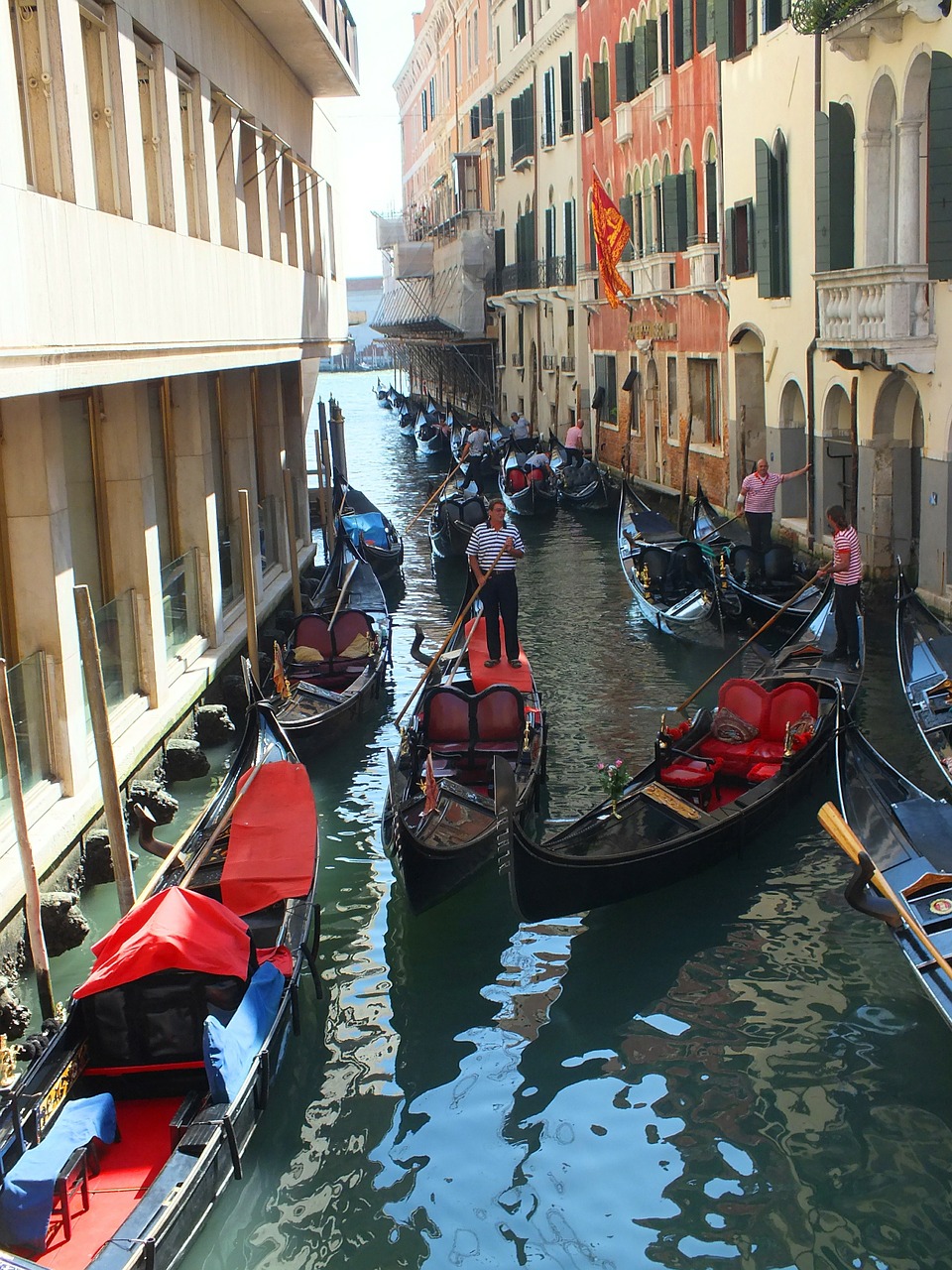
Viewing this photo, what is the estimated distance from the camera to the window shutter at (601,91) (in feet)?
63.1

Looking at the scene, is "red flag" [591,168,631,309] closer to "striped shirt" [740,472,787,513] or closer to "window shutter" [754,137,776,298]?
"window shutter" [754,137,776,298]

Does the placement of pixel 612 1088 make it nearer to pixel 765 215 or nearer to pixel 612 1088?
pixel 612 1088

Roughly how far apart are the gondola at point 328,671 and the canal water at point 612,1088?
3.83 feet

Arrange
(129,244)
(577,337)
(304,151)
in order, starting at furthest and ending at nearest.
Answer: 1. (577,337)
2. (304,151)
3. (129,244)

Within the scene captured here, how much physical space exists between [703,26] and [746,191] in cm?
225

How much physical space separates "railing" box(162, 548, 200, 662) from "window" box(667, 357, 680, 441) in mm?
9104

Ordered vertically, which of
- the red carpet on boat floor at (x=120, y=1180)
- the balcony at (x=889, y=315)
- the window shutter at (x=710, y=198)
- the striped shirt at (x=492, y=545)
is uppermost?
the window shutter at (x=710, y=198)

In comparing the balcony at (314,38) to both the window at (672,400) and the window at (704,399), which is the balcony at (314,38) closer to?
the window at (704,399)

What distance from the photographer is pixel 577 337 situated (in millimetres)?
22312

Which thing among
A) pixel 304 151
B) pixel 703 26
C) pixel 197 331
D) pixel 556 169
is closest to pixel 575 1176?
pixel 197 331

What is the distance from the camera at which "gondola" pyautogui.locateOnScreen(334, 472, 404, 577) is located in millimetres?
13719

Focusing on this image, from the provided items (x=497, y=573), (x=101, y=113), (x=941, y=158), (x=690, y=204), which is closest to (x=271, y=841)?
(x=497, y=573)

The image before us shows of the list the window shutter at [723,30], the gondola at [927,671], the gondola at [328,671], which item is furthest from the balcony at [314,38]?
the gondola at [927,671]

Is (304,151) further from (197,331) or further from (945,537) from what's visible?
(945,537)
